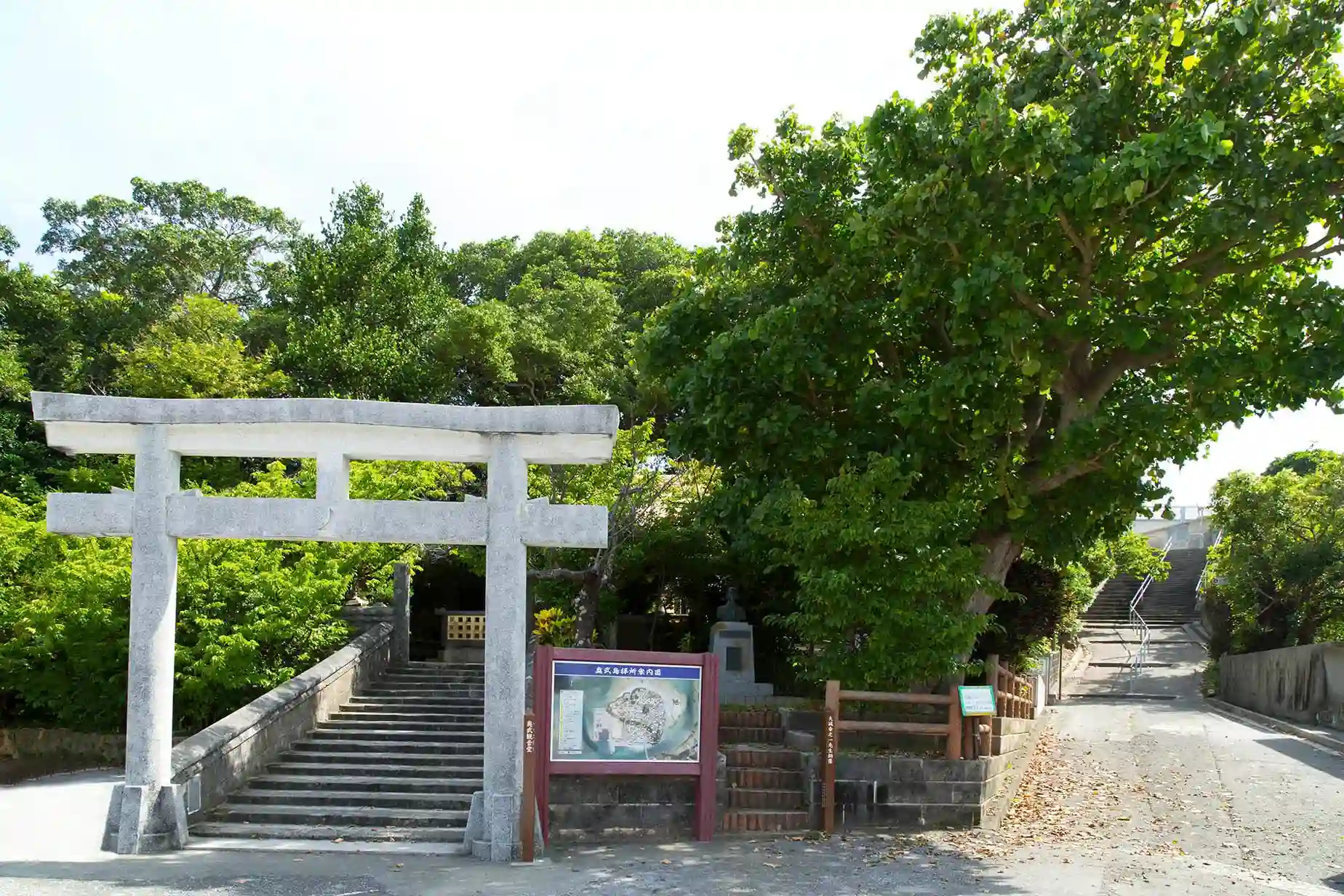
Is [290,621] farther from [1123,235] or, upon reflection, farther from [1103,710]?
[1103,710]

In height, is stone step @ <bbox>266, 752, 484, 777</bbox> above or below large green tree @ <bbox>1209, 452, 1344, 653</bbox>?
below

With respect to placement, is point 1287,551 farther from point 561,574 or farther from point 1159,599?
point 561,574

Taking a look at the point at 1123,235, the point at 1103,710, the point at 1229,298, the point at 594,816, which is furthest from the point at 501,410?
the point at 1103,710

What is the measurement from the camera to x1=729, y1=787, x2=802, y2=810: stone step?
12.9m

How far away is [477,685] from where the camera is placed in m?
18.0

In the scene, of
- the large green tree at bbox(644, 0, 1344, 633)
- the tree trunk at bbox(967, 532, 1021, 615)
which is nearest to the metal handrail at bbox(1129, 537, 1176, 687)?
Answer: the tree trunk at bbox(967, 532, 1021, 615)

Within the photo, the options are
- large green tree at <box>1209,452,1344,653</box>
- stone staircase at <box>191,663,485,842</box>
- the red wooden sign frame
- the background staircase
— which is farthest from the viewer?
the background staircase

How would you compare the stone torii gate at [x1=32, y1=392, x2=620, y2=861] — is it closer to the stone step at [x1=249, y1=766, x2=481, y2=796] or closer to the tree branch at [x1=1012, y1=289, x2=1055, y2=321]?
the stone step at [x1=249, y1=766, x2=481, y2=796]

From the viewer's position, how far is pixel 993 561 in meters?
15.1

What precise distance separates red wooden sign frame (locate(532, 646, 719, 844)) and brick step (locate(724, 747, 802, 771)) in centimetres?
102

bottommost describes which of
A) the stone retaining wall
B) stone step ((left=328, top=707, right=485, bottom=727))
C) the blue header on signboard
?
the stone retaining wall

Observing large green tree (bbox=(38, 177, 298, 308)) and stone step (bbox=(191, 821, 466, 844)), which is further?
large green tree (bbox=(38, 177, 298, 308))

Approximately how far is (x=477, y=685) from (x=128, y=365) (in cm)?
1215

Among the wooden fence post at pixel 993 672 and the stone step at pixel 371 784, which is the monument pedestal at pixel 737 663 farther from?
the stone step at pixel 371 784
